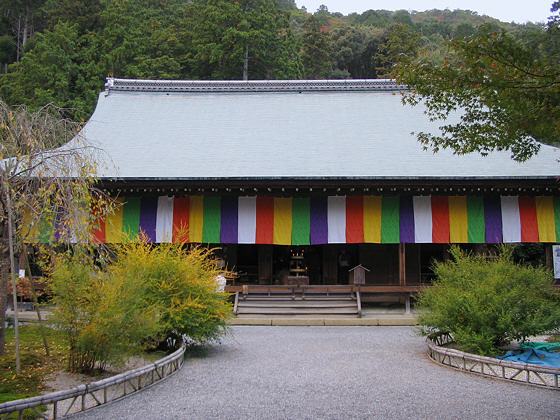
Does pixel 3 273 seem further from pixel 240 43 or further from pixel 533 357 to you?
pixel 240 43

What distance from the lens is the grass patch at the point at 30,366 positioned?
5520 mm

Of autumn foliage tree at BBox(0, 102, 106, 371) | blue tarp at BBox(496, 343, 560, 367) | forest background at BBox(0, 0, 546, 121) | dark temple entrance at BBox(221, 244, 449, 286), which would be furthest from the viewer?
forest background at BBox(0, 0, 546, 121)

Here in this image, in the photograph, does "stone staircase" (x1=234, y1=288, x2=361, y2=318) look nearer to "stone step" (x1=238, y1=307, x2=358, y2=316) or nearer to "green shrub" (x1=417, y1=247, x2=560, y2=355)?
"stone step" (x1=238, y1=307, x2=358, y2=316)

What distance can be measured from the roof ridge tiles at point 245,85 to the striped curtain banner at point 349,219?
8.03 meters

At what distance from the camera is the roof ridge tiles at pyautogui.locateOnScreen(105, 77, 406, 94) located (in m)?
20.4

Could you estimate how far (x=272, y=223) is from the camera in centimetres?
1403

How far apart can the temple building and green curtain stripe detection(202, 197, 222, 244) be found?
3 cm

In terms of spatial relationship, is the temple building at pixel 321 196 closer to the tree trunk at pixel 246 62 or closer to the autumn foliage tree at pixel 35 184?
the autumn foliage tree at pixel 35 184

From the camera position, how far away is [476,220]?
45.9 ft

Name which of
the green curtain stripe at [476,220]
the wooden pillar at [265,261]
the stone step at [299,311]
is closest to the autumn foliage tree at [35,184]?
the stone step at [299,311]

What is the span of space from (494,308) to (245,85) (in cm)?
1576

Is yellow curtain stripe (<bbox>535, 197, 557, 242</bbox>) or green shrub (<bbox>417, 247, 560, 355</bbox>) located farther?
yellow curtain stripe (<bbox>535, 197, 557, 242</bbox>)

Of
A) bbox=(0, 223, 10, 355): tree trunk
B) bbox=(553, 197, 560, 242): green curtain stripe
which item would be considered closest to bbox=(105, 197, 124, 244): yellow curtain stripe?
bbox=(0, 223, 10, 355): tree trunk

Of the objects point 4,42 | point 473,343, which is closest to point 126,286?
point 473,343
